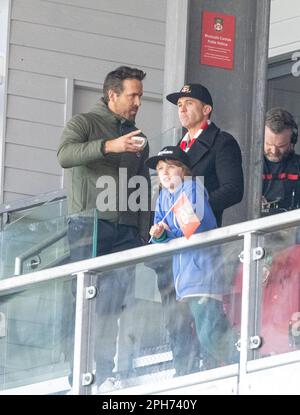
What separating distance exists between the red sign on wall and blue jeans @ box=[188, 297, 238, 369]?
3125 mm

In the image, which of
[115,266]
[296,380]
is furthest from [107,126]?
[296,380]

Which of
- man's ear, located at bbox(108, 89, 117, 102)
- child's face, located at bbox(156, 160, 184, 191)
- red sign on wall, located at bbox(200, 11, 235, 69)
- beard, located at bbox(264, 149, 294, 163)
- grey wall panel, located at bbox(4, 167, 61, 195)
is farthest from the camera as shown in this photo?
grey wall panel, located at bbox(4, 167, 61, 195)

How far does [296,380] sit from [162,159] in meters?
2.00

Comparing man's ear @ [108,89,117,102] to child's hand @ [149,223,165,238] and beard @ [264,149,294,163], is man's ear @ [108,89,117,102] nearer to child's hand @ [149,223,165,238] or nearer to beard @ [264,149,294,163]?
beard @ [264,149,294,163]

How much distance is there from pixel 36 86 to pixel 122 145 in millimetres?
7039

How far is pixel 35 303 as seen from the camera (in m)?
11.5

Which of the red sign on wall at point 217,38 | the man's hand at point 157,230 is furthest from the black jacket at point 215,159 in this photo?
the red sign on wall at point 217,38

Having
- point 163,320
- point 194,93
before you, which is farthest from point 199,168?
point 163,320

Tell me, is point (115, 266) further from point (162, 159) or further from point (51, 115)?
point (51, 115)

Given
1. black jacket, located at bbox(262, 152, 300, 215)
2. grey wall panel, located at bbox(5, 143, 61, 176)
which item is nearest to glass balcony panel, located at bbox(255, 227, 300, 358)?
black jacket, located at bbox(262, 152, 300, 215)

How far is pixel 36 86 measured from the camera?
730 inches

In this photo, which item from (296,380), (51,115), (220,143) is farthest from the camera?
(51,115)

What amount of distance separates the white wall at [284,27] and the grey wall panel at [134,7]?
1750 mm

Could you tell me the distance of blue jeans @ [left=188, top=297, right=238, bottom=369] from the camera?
397 inches
